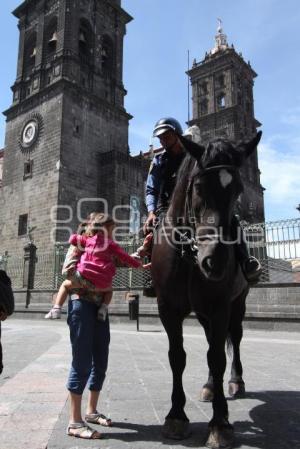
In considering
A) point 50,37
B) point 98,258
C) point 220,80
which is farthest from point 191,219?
point 220,80

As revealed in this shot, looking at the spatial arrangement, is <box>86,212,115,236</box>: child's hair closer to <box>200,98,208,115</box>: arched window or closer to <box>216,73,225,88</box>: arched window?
<box>200,98,208,115</box>: arched window

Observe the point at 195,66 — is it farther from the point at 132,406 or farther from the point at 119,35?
the point at 132,406

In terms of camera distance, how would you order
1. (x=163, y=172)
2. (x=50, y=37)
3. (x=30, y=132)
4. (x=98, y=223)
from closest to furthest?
1. (x=98, y=223)
2. (x=163, y=172)
3. (x=30, y=132)
4. (x=50, y=37)

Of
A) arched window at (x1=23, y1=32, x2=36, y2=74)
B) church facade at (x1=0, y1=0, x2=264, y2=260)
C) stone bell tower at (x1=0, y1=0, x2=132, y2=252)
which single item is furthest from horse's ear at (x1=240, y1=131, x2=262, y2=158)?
arched window at (x1=23, y1=32, x2=36, y2=74)

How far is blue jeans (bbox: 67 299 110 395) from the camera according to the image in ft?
10.6

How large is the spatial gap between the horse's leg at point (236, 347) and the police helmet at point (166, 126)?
5.94 feet

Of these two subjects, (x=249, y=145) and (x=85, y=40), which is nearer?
(x=249, y=145)

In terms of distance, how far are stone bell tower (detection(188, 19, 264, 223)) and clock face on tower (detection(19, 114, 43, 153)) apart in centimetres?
2195

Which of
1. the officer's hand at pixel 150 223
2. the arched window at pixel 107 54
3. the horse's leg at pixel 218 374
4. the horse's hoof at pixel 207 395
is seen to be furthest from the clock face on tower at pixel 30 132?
the horse's leg at pixel 218 374

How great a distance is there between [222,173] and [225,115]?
5010cm

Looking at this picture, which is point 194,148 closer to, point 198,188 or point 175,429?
point 198,188

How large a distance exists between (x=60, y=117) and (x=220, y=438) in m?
30.0

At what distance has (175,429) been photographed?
3037 mm

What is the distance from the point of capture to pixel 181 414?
10.4 ft
